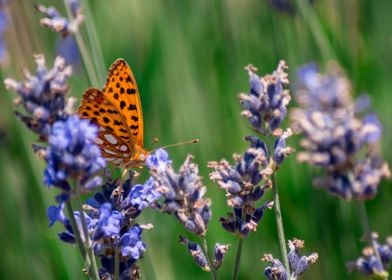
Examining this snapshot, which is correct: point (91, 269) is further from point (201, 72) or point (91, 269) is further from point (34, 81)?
point (201, 72)

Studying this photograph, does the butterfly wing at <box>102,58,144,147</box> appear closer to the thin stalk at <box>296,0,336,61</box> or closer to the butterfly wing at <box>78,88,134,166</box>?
the butterfly wing at <box>78,88,134,166</box>

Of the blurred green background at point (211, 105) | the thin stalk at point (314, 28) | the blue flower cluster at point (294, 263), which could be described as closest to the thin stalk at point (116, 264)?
the blue flower cluster at point (294, 263)

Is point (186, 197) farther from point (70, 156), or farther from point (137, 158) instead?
point (137, 158)

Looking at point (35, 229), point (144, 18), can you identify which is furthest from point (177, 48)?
point (35, 229)

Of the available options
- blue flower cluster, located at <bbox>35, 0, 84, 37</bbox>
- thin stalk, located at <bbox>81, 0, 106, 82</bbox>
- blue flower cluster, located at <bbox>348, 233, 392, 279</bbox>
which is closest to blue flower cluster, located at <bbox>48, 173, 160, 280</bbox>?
blue flower cluster, located at <bbox>348, 233, 392, 279</bbox>

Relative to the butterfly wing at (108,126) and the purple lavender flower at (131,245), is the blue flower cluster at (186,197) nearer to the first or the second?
the purple lavender flower at (131,245)

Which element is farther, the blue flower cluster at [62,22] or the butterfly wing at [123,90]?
the blue flower cluster at [62,22]
